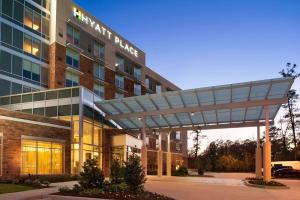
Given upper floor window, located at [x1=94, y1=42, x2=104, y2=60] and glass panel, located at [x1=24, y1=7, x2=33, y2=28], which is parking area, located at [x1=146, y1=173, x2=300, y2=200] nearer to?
glass panel, located at [x1=24, y1=7, x2=33, y2=28]

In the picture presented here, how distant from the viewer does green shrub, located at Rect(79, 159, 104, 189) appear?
1733 cm

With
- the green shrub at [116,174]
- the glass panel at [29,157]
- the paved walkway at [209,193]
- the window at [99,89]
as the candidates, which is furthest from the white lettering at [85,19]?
the green shrub at [116,174]

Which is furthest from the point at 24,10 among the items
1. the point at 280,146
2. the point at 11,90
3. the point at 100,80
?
the point at 280,146

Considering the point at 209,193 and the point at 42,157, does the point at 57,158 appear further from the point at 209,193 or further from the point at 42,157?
the point at 209,193

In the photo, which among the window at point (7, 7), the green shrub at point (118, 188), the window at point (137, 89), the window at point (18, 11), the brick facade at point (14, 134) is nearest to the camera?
the green shrub at point (118, 188)

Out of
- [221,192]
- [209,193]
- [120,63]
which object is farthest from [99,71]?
[209,193]

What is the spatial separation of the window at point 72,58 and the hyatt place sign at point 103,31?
4.71m

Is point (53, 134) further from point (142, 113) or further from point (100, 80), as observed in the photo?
point (100, 80)

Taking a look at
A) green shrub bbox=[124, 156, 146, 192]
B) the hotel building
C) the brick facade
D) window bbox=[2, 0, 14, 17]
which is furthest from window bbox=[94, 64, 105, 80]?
green shrub bbox=[124, 156, 146, 192]

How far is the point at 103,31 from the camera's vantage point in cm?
5262

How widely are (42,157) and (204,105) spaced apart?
14154mm

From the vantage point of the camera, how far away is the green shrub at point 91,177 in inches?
682

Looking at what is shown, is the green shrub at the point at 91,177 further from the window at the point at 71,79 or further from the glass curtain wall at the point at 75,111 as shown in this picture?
the window at the point at 71,79

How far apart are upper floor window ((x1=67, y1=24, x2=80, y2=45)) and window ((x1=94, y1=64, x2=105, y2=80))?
505 cm
